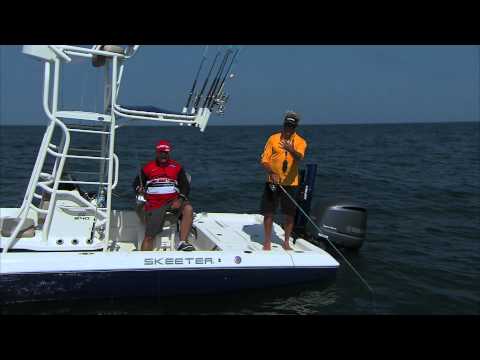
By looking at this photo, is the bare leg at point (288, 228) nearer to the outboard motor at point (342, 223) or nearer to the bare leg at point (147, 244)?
the outboard motor at point (342, 223)

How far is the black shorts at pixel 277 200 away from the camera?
6355 mm

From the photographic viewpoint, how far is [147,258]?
5555 millimetres

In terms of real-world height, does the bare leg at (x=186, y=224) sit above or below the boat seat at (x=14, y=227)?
above

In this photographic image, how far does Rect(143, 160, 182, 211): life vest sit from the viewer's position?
627 cm

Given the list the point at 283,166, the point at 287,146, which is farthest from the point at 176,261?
the point at 287,146

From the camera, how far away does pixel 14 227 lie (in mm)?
6051

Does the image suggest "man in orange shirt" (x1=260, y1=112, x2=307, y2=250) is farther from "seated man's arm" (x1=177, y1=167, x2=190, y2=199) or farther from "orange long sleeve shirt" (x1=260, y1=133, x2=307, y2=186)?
"seated man's arm" (x1=177, y1=167, x2=190, y2=199)

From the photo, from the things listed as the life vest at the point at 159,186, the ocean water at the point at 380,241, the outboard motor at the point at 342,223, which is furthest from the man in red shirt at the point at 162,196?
the outboard motor at the point at 342,223

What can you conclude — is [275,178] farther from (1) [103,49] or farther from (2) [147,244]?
(1) [103,49]

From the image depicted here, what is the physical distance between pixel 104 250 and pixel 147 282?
2.34 feet

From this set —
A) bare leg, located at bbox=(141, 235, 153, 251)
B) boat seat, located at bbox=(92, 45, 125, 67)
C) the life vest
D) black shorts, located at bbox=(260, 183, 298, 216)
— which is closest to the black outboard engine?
black shorts, located at bbox=(260, 183, 298, 216)
